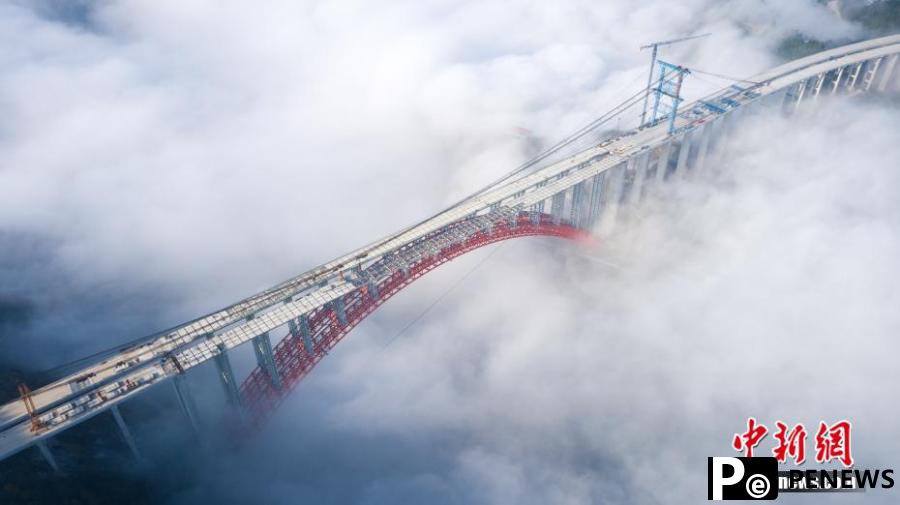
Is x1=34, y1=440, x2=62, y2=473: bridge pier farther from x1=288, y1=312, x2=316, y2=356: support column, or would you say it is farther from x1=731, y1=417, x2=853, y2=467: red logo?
x1=731, y1=417, x2=853, y2=467: red logo

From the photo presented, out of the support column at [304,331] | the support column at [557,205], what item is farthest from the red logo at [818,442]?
the support column at [304,331]

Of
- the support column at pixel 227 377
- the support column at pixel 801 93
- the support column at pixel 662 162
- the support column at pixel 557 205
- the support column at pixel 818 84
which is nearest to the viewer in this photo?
the support column at pixel 227 377

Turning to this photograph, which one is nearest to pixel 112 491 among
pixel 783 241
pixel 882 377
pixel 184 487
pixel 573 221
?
pixel 184 487

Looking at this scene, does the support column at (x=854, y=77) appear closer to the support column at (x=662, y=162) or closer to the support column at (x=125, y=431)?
the support column at (x=662, y=162)

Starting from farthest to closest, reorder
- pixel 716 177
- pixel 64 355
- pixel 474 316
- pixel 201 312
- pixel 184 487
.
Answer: pixel 716 177 → pixel 474 316 → pixel 201 312 → pixel 64 355 → pixel 184 487

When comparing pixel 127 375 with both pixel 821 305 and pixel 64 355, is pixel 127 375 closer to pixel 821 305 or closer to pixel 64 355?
pixel 64 355

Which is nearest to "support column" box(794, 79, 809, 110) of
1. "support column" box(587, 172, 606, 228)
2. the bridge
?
the bridge
